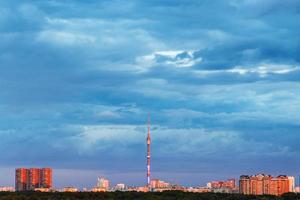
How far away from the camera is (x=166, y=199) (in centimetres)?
8006

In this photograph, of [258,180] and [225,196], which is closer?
[225,196]

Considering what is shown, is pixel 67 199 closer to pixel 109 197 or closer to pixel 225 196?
pixel 109 197

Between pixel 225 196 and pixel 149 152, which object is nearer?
pixel 225 196

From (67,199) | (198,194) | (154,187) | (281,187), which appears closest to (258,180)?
(281,187)

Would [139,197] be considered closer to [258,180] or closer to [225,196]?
[225,196]

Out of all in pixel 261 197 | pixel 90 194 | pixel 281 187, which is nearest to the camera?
pixel 261 197

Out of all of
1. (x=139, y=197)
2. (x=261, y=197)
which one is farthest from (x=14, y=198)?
(x=261, y=197)

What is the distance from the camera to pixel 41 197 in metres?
80.1

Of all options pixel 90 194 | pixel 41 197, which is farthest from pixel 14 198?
pixel 90 194

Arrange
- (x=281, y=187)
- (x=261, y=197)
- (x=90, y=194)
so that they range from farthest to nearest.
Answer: (x=281, y=187)
(x=90, y=194)
(x=261, y=197)

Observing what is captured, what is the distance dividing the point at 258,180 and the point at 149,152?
23.9 metres

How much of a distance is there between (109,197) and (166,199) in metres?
7.75

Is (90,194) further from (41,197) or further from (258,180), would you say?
(258,180)

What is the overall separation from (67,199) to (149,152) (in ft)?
195
